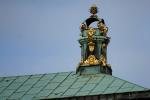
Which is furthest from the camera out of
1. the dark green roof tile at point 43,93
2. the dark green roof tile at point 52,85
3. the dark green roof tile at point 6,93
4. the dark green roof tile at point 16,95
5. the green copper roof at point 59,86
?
the dark green roof tile at point 6,93

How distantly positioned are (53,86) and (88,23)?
703cm

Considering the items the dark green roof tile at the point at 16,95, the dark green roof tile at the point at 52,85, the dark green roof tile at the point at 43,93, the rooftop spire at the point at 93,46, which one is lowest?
the dark green roof tile at the point at 16,95

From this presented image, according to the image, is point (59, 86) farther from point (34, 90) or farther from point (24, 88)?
point (24, 88)

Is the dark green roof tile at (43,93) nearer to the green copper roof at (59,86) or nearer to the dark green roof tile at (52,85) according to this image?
the green copper roof at (59,86)

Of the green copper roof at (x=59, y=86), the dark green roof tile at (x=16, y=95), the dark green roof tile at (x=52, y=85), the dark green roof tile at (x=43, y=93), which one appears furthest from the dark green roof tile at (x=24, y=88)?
the dark green roof tile at (x=43, y=93)

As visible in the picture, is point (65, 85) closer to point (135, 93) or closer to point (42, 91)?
point (42, 91)

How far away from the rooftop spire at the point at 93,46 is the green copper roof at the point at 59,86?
105cm

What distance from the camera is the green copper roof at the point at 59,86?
10562cm

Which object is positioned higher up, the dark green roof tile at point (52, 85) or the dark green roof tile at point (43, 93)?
the dark green roof tile at point (52, 85)

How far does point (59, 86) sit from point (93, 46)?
16.4 ft

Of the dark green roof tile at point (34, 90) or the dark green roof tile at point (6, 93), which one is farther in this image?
the dark green roof tile at point (6, 93)

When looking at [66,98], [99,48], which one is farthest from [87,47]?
[66,98]

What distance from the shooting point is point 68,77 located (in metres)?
Result: 111

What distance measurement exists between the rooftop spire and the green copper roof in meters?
1.05
